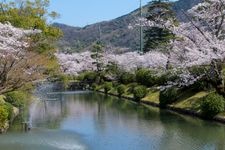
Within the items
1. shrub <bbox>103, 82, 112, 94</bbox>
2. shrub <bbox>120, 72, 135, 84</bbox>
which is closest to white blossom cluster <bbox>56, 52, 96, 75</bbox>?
shrub <bbox>103, 82, 112, 94</bbox>

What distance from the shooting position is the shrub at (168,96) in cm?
3111

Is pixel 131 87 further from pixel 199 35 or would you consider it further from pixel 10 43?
pixel 10 43

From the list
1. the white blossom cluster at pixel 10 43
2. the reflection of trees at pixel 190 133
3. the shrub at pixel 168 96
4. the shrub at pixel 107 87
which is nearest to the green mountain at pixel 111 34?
the shrub at pixel 107 87

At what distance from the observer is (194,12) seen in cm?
2559

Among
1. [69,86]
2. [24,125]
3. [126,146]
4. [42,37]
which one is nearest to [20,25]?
[42,37]

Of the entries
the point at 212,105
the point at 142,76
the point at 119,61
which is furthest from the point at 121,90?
the point at 212,105

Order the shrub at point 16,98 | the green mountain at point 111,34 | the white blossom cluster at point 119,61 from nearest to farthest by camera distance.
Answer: the shrub at point 16,98 < the white blossom cluster at point 119,61 < the green mountain at point 111,34

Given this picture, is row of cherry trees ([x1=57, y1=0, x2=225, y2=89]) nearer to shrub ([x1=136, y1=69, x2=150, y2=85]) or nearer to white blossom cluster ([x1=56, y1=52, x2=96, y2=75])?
shrub ([x1=136, y1=69, x2=150, y2=85])

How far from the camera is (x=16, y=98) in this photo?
1231 inches

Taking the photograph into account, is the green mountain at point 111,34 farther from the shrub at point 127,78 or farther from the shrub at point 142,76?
the shrub at point 142,76

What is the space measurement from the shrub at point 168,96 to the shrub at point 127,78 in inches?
684

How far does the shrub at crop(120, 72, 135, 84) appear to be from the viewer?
50438 millimetres

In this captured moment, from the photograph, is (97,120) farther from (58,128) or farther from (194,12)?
(194,12)

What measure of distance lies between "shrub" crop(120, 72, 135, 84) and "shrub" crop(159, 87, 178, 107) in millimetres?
17369
